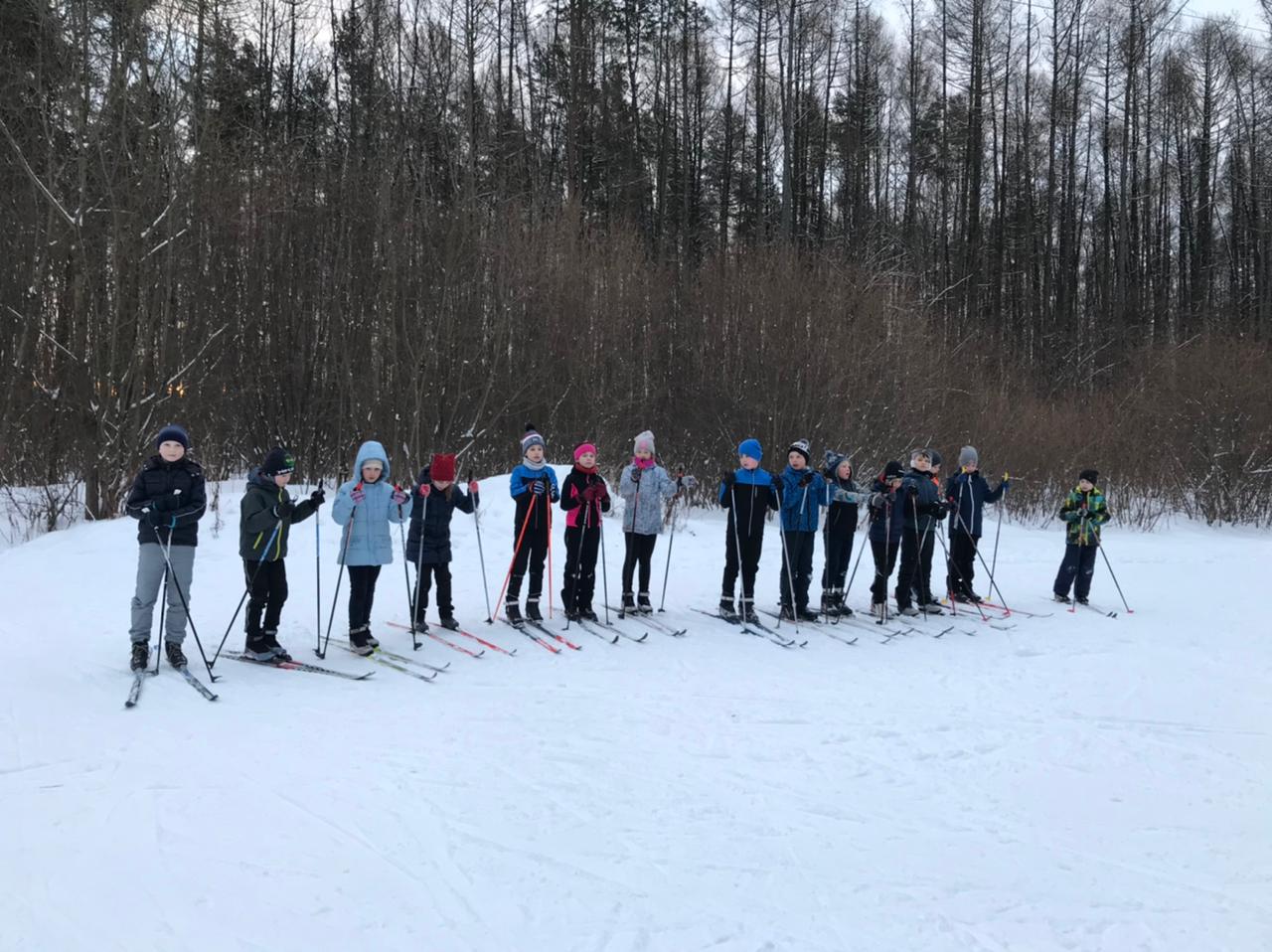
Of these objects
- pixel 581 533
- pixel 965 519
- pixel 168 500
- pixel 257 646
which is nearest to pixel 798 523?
pixel 581 533

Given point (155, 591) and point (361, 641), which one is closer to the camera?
point (155, 591)

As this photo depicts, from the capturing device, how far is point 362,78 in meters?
22.0

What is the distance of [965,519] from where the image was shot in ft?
34.8

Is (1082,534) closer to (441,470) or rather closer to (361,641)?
(441,470)

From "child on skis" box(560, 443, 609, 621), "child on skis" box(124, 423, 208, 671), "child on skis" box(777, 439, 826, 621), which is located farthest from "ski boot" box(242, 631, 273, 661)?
"child on skis" box(777, 439, 826, 621)

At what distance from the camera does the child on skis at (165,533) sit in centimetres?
604

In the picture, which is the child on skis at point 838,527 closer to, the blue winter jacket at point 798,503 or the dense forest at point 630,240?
the blue winter jacket at point 798,503

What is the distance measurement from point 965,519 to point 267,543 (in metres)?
7.89

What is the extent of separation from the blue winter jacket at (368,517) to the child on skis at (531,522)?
1.21 meters

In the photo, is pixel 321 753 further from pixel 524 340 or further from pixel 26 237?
pixel 524 340

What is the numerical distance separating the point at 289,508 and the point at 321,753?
2.55 metres

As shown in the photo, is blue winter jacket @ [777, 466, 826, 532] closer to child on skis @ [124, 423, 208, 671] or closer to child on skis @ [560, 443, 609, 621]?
child on skis @ [560, 443, 609, 621]

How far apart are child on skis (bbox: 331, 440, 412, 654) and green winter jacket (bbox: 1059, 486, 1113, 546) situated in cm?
731

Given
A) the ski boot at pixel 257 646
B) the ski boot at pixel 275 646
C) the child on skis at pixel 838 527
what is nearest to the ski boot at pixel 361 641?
the ski boot at pixel 275 646
